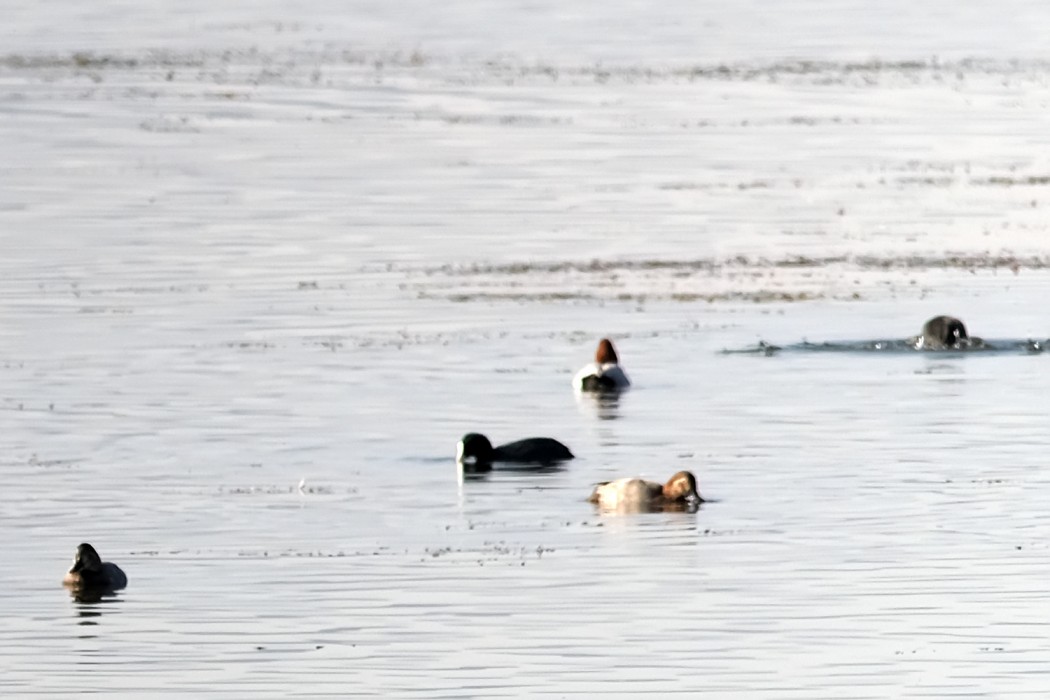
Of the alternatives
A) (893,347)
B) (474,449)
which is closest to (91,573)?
(474,449)

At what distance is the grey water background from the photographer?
19.1 meters

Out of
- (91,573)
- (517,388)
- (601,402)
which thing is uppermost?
(517,388)

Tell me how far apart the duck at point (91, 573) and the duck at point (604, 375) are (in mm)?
10482

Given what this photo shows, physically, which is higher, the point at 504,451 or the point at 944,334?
the point at 944,334

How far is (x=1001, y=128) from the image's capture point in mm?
60812

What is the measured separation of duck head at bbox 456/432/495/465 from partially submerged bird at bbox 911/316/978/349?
8356 millimetres

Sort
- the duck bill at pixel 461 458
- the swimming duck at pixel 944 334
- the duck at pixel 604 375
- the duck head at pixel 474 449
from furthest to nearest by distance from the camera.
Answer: the swimming duck at pixel 944 334, the duck at pixel 604 375, the duck bill at pixel 461 458, the duck head at pixel 474 449

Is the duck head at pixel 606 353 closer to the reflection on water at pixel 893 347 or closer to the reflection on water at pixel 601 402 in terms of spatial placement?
the reflection on water at pixel 601 402

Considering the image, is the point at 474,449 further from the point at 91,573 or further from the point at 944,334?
the point at 944,334

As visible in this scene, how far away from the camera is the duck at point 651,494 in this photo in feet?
78.6

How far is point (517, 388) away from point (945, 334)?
15.7 feet

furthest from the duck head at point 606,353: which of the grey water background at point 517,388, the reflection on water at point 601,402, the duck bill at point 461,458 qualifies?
the duck bill at point 461,458

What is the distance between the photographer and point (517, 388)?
31.4m

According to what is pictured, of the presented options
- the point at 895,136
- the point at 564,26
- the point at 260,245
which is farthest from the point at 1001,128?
the point at 564,26
